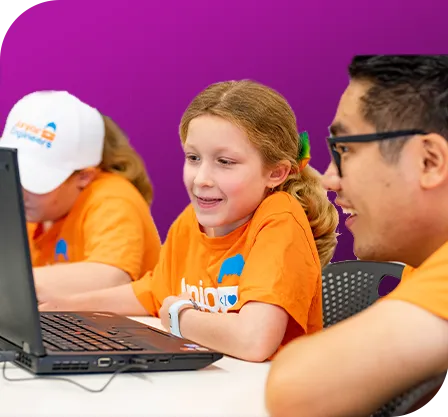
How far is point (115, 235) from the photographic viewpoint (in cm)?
219

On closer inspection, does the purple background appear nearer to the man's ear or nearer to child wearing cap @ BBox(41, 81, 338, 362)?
child wearing cap @ BBox(41, 81, 338, 362)

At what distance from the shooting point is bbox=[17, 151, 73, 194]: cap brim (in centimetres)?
223

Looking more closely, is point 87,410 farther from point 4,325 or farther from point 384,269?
point 384,269

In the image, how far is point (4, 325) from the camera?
1.29m

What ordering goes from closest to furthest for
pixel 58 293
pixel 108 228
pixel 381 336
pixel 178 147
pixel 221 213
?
1. pixel 381 336
2. pixel 221 213
3. pixel 58 293
4. pixel 108 228
5. pixel 178 147

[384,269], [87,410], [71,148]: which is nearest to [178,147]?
[71,148]

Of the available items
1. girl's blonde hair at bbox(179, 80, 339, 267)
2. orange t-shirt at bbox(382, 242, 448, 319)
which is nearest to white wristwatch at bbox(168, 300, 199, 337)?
girl's blonde hair at bbox(179, 80, 339, 267)

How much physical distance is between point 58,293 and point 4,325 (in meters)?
0.69

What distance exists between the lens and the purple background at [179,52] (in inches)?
96.7

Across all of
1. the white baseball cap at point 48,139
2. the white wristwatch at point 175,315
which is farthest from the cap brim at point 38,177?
the white wristwatch at point 175,315

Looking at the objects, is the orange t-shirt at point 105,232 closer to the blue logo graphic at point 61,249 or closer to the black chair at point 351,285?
the blue logo graphic at point 61,249

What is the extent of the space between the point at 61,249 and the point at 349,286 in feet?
2.89

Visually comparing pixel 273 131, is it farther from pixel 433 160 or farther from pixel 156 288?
pixel 433 160

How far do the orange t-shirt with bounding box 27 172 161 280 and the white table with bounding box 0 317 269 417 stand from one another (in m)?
0.89
